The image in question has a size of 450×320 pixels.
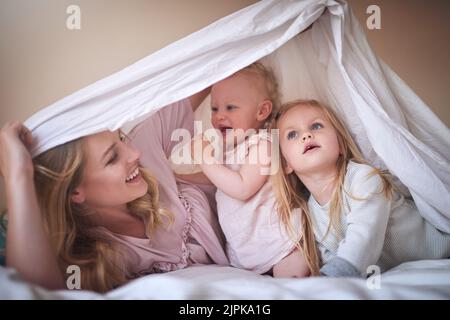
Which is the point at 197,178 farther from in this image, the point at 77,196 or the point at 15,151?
the point at 15,151

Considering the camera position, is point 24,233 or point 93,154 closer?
point 24,233

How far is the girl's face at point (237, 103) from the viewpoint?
4.22 ft

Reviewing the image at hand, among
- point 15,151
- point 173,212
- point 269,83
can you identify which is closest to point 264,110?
point 269,83

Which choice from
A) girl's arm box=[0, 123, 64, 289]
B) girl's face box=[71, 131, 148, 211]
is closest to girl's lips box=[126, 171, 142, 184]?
girl's face box=[71, 131, 148, 211]

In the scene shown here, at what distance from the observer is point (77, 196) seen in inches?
45.8

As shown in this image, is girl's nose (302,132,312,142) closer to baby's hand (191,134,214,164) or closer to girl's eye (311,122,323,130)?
girl's eye (311,122,323,130)

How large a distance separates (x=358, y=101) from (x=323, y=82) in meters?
0.16

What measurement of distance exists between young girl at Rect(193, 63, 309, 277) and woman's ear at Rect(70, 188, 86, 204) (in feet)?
1.16
